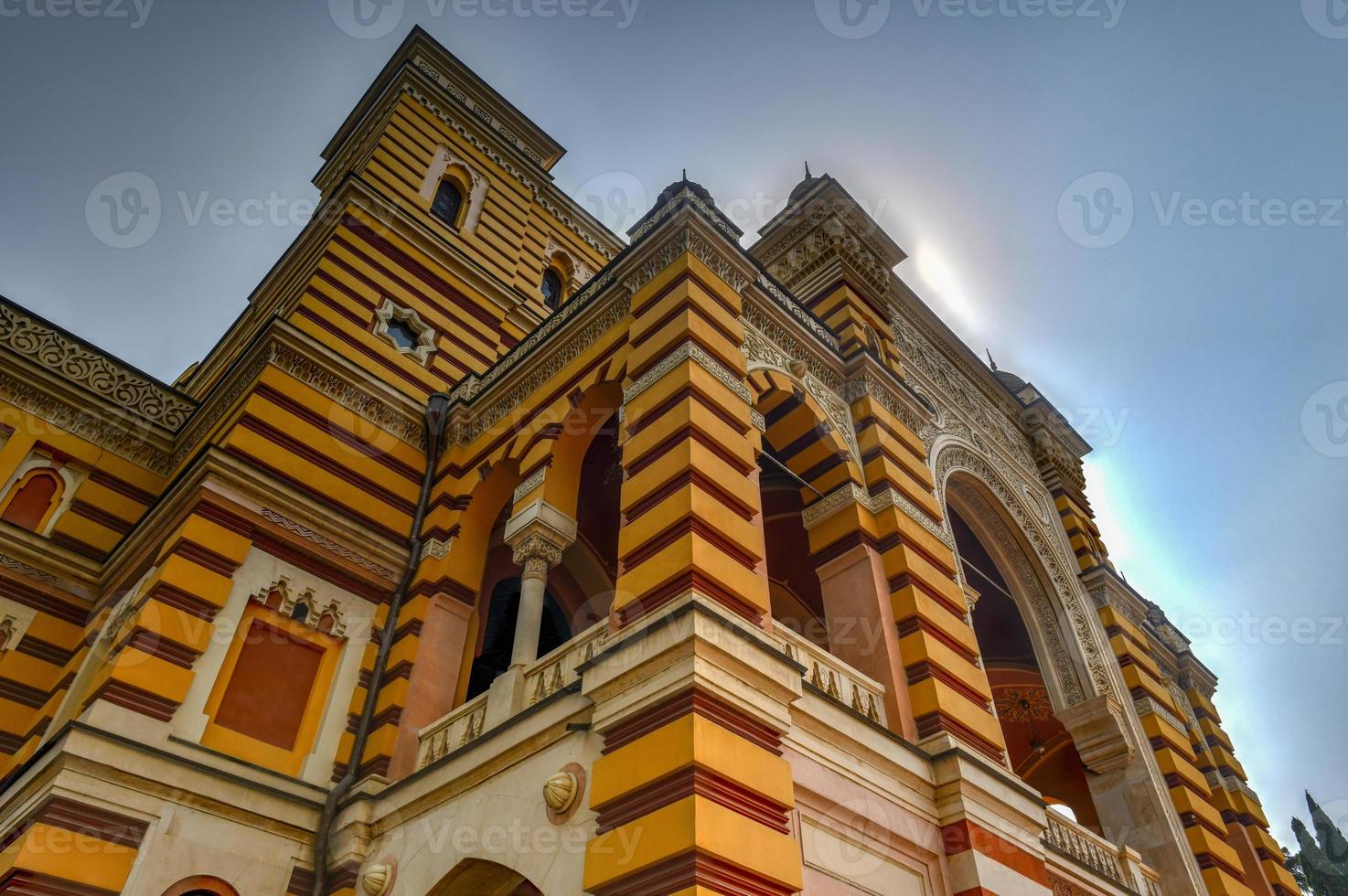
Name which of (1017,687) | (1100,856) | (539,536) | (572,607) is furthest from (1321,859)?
(539,536)

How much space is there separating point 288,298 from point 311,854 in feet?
31.8

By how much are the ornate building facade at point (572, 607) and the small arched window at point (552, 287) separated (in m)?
3.40

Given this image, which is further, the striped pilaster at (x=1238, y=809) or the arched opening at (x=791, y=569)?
the striped pilaster at (x=1238, y=809)

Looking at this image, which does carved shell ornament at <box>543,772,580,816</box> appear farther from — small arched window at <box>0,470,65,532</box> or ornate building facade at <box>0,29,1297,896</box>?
small arched window at <box>0,470,65,532</box>

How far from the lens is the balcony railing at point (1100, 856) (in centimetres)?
950

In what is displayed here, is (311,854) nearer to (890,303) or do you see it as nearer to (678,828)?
(678,828)

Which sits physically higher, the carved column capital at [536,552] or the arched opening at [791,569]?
the arched opening at [791,569]

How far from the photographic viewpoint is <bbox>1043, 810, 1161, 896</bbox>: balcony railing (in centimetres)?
950

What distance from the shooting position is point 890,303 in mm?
15266

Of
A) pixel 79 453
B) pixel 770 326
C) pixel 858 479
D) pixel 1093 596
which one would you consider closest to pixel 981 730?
pixel 858 479

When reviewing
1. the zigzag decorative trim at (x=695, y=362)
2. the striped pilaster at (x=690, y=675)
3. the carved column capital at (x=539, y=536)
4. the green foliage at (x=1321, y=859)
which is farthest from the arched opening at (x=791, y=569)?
the green foliage at (x=1321, y=859)

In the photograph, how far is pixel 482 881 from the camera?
757 centimetres

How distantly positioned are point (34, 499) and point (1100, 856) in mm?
13241

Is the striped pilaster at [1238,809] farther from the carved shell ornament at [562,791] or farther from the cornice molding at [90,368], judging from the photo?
the cornice molding at [90,368]
